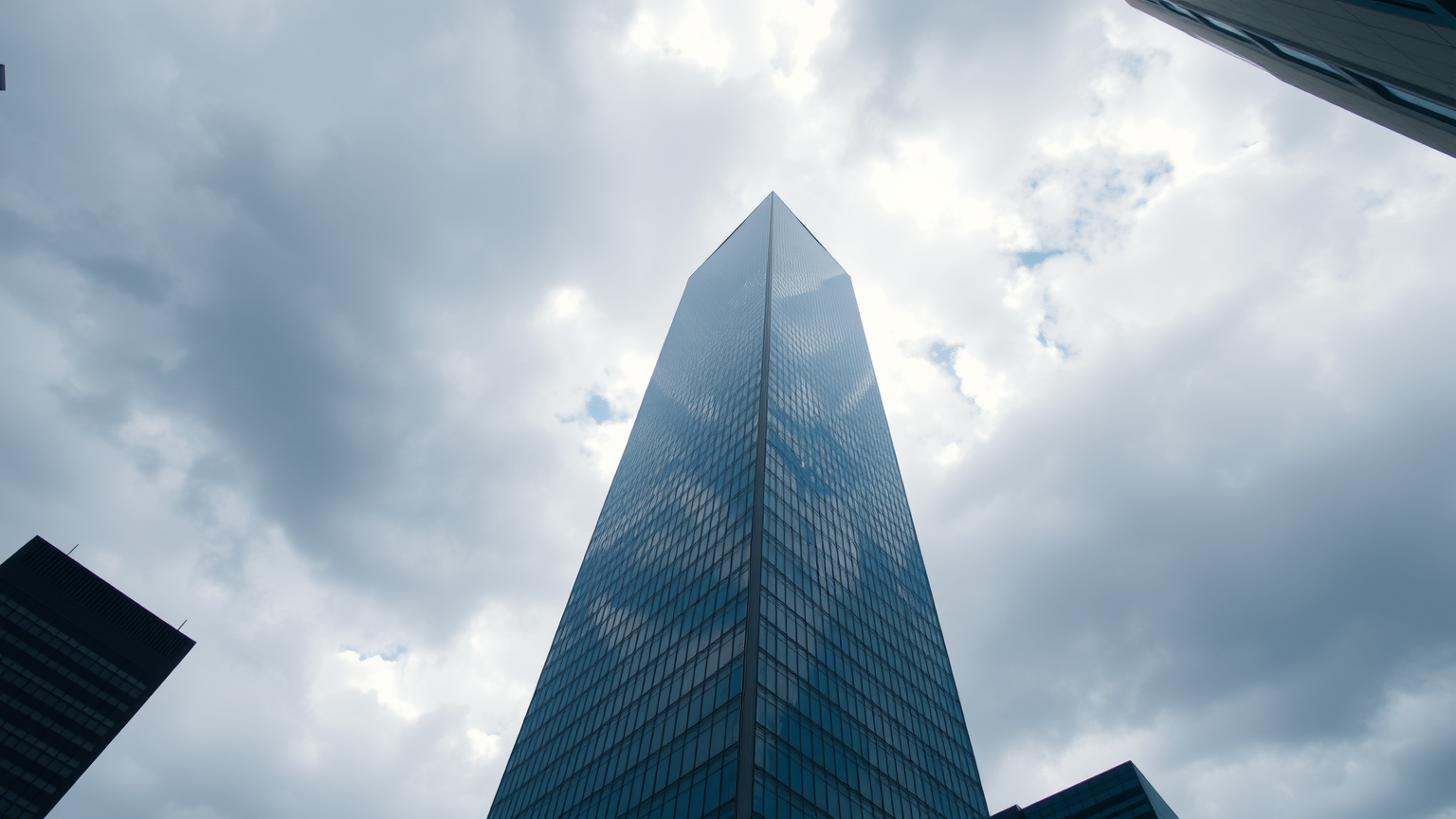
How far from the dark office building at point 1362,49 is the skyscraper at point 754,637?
129 feet

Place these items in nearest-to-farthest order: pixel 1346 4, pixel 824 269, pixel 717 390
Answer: pixel 1346 4 → pixel 717 390 → pixel 824 269

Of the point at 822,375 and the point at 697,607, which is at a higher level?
the point at 822,375

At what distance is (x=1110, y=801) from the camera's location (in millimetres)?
99625

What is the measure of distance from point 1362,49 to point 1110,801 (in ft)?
362

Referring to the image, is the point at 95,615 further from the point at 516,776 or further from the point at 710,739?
the point at 710,739

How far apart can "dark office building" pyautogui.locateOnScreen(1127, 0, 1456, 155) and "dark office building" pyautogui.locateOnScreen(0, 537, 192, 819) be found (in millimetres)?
161642

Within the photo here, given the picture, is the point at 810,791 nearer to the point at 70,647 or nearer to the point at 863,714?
the point at 863,714

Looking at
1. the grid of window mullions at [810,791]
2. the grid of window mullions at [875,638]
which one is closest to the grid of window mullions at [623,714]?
the grid of window mullions at [810,791]

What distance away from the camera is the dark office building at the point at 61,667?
351ft

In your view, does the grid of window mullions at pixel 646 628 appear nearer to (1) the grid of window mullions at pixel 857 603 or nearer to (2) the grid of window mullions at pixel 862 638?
(2) the grid of window mullions at pixel 862 638

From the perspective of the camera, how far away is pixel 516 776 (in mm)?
62688

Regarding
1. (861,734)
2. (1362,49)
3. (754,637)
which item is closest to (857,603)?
(861,734)

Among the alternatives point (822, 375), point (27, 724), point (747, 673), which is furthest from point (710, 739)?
point (27, 724)

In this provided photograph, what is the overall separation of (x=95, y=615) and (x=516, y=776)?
108 metres
